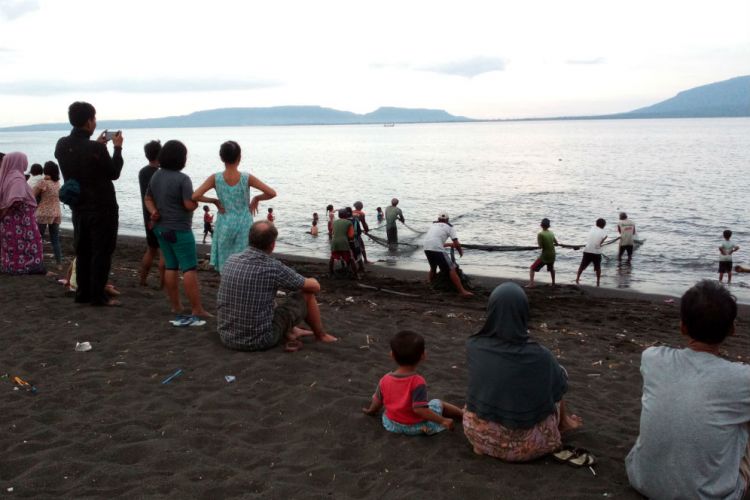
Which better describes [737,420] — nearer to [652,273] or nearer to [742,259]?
[652,273]

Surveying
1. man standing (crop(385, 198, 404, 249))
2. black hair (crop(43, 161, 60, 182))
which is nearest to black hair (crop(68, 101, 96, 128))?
black hair (crop(43, 161, 60, 182))

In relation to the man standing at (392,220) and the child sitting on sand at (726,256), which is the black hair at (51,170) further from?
the child sitting on sand at (726,256)

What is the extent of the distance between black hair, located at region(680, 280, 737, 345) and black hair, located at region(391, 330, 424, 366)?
5.45 feet

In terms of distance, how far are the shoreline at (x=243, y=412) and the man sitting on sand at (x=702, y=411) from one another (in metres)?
0.47

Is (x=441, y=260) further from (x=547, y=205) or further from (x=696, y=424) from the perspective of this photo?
(x=547, y=205)

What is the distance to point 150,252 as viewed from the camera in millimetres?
8047

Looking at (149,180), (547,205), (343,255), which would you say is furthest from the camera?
(547,205)

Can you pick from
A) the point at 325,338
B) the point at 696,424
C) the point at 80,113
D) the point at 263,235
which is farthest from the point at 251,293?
the point at 696,424

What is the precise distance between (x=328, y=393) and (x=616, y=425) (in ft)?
7.46

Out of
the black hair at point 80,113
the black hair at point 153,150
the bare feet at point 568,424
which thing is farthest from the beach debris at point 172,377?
the bare feet at point 568,424

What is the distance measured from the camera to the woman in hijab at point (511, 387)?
3766 mm

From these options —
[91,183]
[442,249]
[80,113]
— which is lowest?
[442,249]

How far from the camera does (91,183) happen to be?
22.1 ft

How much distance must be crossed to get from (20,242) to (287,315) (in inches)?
212
